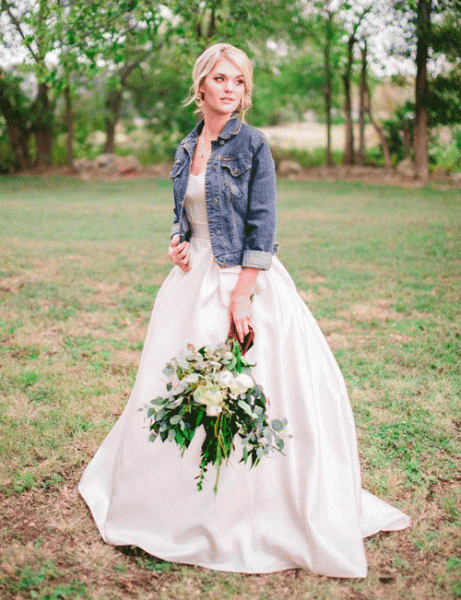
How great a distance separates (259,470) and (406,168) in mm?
19147

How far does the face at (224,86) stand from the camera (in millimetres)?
2502

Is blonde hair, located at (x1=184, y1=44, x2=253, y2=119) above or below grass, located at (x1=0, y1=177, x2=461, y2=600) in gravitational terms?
above

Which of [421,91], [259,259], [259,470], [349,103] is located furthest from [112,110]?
[259,470]

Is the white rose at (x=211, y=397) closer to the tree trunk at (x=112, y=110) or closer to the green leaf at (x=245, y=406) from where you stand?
the green leaf at (x=245, y=406)

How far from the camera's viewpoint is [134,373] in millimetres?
4809

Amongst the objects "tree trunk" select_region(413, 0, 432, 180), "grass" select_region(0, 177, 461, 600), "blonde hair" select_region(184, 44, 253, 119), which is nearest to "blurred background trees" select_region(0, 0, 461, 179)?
"tree trunk" select_region(413, 0, 432, 180)

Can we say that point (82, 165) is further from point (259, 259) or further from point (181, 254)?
point (259, 259)

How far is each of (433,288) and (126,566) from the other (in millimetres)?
5514

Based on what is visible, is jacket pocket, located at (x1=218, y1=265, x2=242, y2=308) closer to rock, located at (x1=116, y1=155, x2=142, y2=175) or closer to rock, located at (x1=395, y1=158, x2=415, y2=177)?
rock, located at (x1=395, y1=158, x2=415, y2=177)

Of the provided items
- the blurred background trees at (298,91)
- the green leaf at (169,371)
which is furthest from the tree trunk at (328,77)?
the green leaf at (169,371)

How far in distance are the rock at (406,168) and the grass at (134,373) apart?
28.3 ft

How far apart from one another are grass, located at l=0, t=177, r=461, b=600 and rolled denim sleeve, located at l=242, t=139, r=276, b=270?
53.2 inches

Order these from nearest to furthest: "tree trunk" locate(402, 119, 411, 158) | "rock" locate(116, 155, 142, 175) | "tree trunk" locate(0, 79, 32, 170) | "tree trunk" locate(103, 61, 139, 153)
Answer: "tree trunk" locate(402, 119, 411, 158) → "tree trunk" locate(0, 79, 32, 170) → "tree trunk" locate(103, 61, 139, 153) → "rock" locate(116, 155, 142, 175)

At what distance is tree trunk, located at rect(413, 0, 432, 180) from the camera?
17281 millimetres
